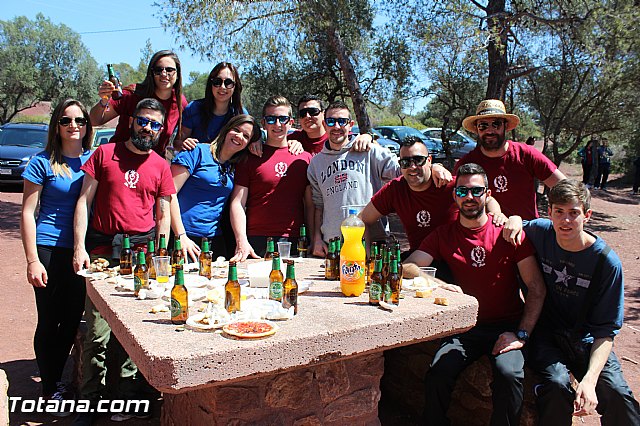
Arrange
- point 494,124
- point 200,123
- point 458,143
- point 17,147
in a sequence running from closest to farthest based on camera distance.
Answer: point 494,124, point 200,123, point 17,147, point 458,143

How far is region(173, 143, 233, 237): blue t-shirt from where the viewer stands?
435cm

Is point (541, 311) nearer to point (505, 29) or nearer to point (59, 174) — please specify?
point (59, 174)

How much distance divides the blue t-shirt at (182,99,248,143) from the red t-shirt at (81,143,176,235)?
35.7 inches

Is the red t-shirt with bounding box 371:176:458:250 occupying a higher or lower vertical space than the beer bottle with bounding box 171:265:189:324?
higher

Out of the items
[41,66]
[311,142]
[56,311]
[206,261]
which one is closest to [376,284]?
[206,261]

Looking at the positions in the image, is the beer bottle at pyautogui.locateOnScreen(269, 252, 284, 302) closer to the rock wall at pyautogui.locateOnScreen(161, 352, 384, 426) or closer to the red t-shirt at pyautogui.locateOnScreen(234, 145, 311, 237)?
the rock wall at pyautogui.locateOnScreen(161, 352, 384, 426)

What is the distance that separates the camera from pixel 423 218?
4156mm

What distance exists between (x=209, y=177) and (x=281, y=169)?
Answer: 1.96ft

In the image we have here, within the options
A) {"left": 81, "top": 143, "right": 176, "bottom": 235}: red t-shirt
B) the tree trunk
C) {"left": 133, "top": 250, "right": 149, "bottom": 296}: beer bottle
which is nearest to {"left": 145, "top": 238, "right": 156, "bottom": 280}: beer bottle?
{"left": 133, "top": 250, "right": 149, "bottom": 296}: beer bottle

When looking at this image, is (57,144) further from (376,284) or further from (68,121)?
(376,284)

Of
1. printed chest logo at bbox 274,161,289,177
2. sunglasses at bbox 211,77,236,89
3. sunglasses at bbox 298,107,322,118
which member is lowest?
printed chest logo at bbox 274,161,289,177

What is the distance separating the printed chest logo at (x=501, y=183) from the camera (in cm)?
445

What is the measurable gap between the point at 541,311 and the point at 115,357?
3038 millimetres

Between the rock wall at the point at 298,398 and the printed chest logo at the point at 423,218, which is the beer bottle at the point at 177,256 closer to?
the rock wall at the point at 298,398
